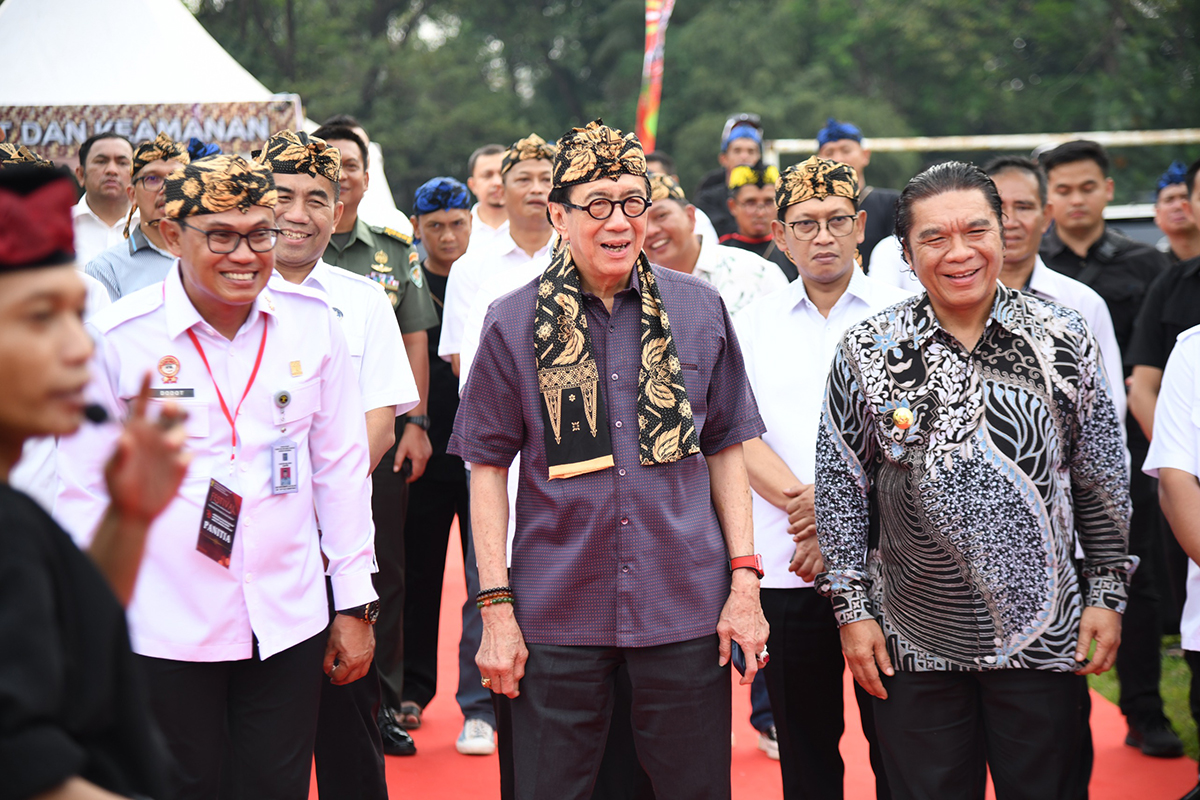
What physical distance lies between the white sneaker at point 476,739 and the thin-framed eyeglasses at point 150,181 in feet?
8.00

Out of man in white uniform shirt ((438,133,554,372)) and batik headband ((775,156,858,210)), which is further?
man in white uniform shirt ((438,133,554,372))

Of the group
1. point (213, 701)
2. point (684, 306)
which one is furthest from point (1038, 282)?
point (213, 701)

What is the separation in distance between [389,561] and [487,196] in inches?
125

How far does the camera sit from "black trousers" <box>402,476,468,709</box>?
5.30 m

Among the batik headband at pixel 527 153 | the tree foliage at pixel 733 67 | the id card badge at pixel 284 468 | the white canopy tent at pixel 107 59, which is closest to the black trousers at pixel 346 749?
the id card badge at pixel 284 468

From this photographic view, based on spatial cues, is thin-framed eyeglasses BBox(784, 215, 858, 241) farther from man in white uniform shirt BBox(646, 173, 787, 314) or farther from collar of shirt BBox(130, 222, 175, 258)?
collar of shirt BBox(130, 222, 175, 258)

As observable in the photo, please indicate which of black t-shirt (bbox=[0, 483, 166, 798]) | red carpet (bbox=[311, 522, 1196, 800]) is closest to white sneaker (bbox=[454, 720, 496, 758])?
red carpet (bbox=[311, 522, 1196, 800])

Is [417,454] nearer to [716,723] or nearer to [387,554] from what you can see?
[387,554]

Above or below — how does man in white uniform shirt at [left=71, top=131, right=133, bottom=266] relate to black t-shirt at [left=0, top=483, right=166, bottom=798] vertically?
above

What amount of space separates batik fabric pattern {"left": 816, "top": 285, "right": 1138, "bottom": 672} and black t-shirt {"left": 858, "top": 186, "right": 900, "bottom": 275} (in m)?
3.48

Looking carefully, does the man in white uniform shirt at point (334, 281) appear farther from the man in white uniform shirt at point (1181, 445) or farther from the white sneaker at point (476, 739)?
the man in white uniform shirt at point (1181, 445)

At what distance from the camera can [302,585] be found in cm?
293

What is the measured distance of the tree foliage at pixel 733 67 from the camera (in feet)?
88.8

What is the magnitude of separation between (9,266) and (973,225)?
2.30 m
